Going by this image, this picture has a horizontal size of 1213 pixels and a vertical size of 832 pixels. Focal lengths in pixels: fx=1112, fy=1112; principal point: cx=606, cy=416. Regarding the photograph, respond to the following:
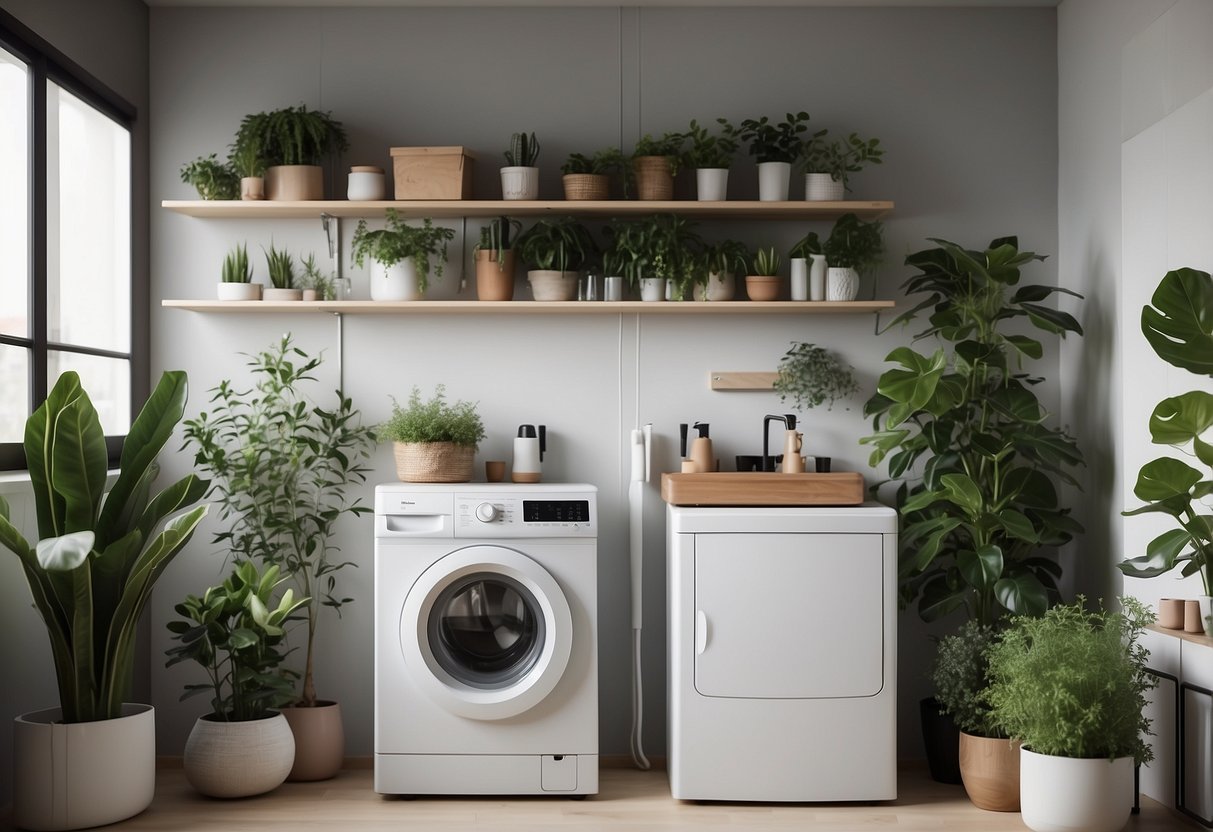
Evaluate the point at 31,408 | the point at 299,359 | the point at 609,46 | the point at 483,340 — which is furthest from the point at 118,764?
the point at 609,46

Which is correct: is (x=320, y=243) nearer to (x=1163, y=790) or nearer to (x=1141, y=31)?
(x=1141, y=31)

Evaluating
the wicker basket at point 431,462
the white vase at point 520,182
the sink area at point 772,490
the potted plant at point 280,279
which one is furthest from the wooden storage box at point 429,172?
the sink area at point 772,490

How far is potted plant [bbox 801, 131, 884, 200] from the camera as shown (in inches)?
141

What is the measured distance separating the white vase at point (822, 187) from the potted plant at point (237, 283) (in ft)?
5.94

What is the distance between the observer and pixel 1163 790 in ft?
10.1

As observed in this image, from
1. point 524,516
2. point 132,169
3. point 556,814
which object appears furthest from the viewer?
point 132,169

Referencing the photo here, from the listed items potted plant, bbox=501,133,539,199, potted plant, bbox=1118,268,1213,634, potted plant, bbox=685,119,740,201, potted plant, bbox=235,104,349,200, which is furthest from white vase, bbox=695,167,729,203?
potted plant, bbox=1118,268,1213,634

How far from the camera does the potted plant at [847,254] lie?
3.53m

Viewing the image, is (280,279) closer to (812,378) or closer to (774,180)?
(774,180)

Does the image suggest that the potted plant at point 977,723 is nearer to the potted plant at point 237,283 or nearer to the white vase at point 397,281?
the white vase at point 397,281

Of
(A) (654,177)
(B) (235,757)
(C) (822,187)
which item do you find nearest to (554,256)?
(A) (654,177)

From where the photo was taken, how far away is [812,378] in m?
3.64

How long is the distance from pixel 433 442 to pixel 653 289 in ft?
2.79

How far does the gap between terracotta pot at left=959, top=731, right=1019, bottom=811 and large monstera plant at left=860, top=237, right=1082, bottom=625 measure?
38 centimetres
